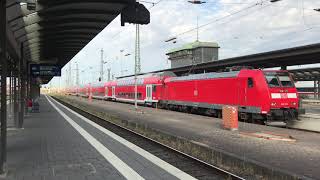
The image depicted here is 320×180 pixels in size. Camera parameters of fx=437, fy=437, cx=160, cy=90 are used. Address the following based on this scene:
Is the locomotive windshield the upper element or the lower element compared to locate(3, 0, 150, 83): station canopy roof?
lower

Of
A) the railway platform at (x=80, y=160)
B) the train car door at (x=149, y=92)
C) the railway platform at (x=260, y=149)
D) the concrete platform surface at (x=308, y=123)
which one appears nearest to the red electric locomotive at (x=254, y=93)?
the concrete platform surface at (x=308, y=123)

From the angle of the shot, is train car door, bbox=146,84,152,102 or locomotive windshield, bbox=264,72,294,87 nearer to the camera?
locomotive windshield, bbox=264,72,294,87

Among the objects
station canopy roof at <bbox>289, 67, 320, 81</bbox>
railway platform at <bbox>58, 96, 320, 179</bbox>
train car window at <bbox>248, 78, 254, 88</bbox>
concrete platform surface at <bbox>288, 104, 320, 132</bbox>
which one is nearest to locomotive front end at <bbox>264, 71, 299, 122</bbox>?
concrete platform surface at <bbox>288, 104, 320, 132</bbox>

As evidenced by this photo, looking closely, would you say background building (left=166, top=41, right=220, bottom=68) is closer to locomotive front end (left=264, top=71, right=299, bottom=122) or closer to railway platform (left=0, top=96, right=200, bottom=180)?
locomotive front end (left=264, top=71, right=299, bottom=122)

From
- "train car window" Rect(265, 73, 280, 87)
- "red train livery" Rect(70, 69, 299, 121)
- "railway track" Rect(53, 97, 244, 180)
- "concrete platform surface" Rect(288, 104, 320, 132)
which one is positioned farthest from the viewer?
"train car window" Rect(265, 73, 280, 87)

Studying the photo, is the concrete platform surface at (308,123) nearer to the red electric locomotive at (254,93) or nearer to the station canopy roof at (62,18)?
the red electric locomotive at (254,93)

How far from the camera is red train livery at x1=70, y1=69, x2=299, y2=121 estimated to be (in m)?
21.0

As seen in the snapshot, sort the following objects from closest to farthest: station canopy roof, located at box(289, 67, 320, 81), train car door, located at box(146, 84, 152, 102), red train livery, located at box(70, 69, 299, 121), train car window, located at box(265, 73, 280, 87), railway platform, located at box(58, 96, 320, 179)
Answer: railway platform, located at box(58, 96, 320, 179) < red train livery, located at box(70, 69, 299, 121) < train car window, located at box(265, 73, 280, 87) < train car door, located at box(146, 84, 152, 102) < station canopy roof, located at box(289, 67, 320, 81)

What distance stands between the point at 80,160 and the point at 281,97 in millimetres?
12963

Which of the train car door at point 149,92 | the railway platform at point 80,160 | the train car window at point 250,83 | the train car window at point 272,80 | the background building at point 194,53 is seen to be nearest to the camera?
the railway platform at point 80,160

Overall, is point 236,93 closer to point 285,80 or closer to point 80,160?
point 285,80

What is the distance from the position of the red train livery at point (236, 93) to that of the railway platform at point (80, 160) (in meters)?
8.17

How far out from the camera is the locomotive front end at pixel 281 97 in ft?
68.3

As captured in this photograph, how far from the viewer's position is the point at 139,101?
46188mm
